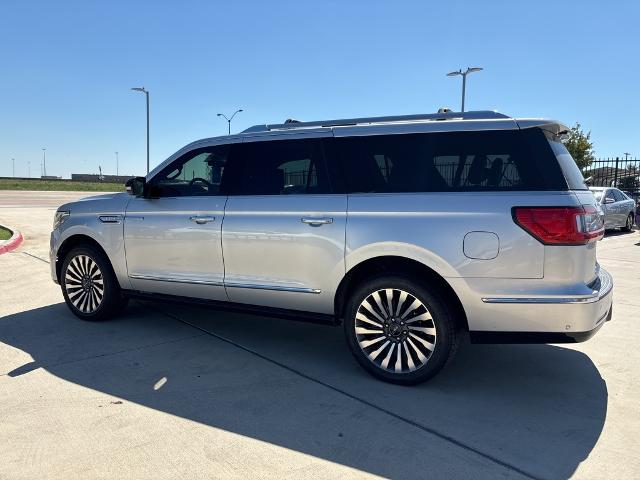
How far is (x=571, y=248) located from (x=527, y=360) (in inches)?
58.6

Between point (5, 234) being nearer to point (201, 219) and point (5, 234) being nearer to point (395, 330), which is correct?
point (201, 219)

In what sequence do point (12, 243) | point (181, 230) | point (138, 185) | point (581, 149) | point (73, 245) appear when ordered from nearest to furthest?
1. point (181, 230)
2. point (138, 185)
3. point (73, 245)
4. point (12, 243)
5. point (581, 149)

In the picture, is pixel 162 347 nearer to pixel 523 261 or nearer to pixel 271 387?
pixel 271 387

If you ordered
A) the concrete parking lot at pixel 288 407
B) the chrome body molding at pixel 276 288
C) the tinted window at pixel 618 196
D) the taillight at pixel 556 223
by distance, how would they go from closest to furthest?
the concrete parking lot at pixel 288 407 → the taillight at pixel 556 223 → the chrome body molding at pixel 276 288 → the tinted window at pixel 618 196

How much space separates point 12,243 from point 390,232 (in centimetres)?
961

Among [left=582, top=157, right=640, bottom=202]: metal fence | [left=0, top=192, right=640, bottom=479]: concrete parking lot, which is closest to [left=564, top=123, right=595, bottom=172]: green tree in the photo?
[left=582, top=157, right=640, bottom=202]: metal fence

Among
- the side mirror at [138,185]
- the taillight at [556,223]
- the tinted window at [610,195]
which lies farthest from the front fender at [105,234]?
the tinted window at [610,195]

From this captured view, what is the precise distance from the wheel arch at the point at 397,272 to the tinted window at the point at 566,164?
1.09 meters

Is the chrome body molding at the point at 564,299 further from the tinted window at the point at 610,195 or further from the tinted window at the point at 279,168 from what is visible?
the tinted window at the point at 610,195

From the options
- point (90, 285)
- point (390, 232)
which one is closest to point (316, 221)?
point (390, 232)

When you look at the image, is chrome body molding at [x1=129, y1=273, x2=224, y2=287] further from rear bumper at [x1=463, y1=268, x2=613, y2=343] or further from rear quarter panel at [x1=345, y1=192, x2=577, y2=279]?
rear bumper at [x1=463, y1=268, x2=613, y2=343]

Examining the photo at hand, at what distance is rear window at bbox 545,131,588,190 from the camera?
3486mm

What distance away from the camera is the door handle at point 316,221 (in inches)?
157

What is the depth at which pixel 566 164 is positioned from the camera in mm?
3586
